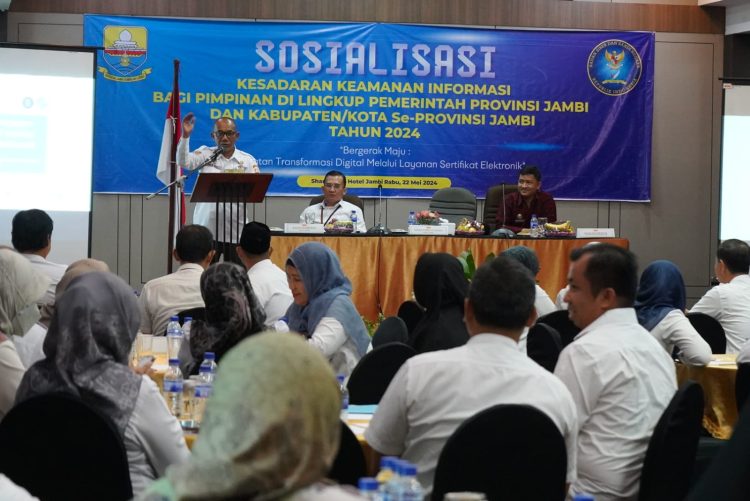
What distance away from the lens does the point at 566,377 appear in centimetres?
305

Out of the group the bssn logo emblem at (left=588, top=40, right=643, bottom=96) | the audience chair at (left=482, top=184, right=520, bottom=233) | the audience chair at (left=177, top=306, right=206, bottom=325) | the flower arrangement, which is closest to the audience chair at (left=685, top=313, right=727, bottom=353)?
the audience chair at (left=177, top=306, right=206, bottom=325)

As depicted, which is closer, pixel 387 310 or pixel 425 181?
pixel 387 310

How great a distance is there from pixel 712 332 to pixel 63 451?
159 inches

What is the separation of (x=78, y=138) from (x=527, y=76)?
14.4ft

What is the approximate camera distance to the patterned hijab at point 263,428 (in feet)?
3.78

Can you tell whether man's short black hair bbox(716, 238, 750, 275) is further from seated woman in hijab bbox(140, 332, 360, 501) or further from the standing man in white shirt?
seated woman in hijab bbox(140, 332, 360, 501)

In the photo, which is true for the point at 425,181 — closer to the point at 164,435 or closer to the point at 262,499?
the point at 164,435

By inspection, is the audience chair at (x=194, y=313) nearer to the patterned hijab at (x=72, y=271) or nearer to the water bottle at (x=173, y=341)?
the water bottle at (x=173, y=341)

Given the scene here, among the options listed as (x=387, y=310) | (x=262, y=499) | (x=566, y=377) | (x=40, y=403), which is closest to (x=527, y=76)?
(x=387, y=310)

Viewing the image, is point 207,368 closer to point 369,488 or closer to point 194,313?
point 194,313

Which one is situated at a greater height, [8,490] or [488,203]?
[488,203]

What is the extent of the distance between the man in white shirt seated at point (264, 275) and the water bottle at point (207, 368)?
1527 mm

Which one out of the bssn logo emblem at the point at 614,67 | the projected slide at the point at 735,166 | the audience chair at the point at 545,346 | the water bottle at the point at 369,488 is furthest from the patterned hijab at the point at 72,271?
the projected slide at the point at 735,166

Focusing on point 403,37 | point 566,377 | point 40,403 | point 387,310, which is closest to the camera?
point 40,403
